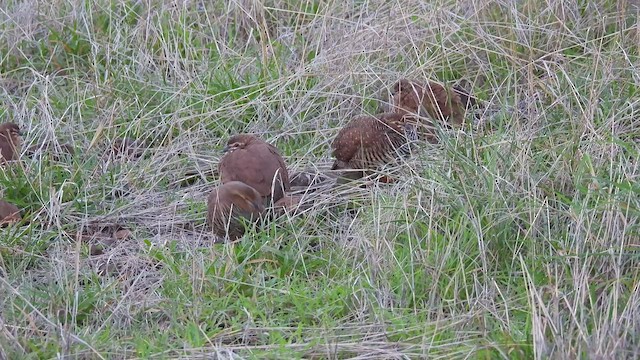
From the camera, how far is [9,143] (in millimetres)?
5141

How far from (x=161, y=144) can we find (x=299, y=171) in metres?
0.76

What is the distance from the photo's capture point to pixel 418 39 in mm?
5559

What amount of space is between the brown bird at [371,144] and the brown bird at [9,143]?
147 centimetres

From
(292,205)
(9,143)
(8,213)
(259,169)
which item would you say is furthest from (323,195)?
(9,143)

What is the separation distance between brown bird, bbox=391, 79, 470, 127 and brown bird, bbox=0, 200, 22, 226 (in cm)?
173

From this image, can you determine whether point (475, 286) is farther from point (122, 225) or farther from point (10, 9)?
point (10, 9)

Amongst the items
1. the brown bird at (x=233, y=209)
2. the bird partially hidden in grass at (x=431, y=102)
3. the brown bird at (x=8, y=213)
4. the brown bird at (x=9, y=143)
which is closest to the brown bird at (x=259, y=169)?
the brown bird at (x=233, y=209)

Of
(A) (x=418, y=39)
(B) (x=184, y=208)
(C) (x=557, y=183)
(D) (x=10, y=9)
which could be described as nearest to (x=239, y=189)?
(B) (x=184, y=208)

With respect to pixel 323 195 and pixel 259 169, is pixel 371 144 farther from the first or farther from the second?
pixel 259 169

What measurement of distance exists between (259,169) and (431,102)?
929 mm

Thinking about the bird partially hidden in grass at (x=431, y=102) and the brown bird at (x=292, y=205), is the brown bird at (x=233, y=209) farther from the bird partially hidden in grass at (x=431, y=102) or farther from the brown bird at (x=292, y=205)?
the bird partially hidden in grass at (x=431, y=102)

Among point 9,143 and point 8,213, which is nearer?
point 8,213

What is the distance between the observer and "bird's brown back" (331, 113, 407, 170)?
191 inches

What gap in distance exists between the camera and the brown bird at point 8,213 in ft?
15.0
